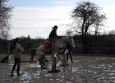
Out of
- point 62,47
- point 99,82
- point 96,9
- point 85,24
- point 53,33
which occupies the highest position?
point 96,9

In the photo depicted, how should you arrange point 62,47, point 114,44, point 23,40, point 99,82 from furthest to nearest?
1. point 23,40
2. point 114,44
3. point 62,47
4. point 99,82

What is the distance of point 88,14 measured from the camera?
125 ft

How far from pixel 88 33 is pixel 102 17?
153 inches

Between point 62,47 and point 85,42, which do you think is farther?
point 85,42

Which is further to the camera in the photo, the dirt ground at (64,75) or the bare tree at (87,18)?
the bare tree at (87,18)

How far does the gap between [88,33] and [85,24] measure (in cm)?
211

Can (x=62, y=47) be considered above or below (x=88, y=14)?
below

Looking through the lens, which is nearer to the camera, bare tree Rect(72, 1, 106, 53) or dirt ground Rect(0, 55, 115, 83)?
dirt ground Rect(0, 55, 115, 83)

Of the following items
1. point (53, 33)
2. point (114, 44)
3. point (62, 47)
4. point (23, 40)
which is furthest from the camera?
point (23, 40)

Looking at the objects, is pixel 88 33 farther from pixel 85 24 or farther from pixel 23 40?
pixel 23 40

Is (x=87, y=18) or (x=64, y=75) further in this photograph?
(x=87, y=18)

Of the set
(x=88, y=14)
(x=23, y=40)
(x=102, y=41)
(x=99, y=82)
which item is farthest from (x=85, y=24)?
(x=99, y=82)

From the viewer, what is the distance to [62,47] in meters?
14.0

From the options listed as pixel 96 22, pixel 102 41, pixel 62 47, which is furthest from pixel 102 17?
pixel 62 47
